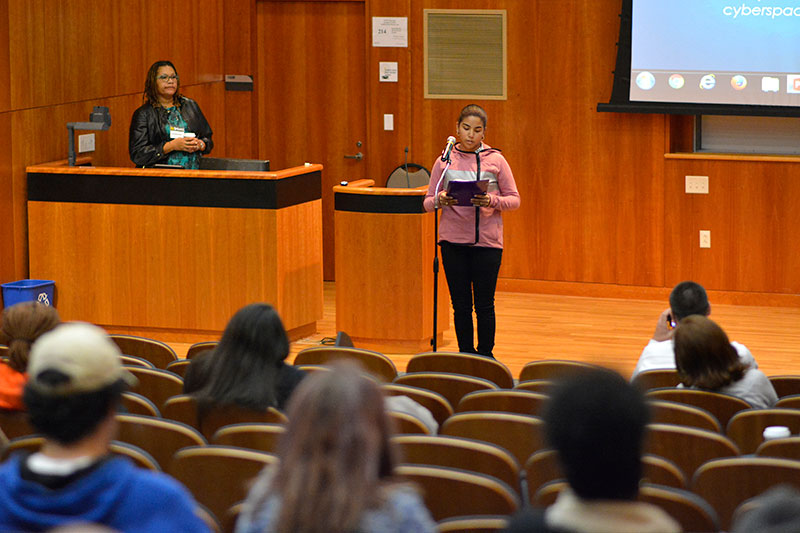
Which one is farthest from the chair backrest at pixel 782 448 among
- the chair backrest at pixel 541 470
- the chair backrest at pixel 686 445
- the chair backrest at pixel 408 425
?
the chair backrest at pixel 408 425

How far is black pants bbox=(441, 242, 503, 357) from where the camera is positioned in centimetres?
612

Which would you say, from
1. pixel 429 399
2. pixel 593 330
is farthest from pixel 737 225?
pixel 429 399

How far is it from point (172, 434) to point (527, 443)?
102cm

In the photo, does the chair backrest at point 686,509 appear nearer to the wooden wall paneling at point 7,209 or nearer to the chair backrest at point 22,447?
the chair backrest at point 22,447

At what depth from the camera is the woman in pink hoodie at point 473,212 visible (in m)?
6.00

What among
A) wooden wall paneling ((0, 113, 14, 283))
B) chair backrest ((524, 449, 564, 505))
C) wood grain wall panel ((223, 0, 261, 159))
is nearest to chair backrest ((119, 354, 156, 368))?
chair backrest ((524, 449, 564, 505))

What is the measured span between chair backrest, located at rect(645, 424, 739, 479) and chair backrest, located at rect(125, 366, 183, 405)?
172 centimetres

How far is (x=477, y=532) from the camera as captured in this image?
2.29m

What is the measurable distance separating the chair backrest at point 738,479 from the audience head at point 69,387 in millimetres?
1507

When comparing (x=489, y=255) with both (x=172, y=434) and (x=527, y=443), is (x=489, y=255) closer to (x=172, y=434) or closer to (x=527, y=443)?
(x=527, y=443)

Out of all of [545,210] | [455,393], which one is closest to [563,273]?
[545,210]

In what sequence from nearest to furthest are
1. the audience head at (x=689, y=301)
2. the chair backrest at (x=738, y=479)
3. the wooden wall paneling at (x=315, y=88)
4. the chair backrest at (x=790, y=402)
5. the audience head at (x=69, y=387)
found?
the audience head at (x=69, y=387)
the chair backrest at (x=738, y=479)
the chair backrest at (x=790, y=402)
the audience head at (x=689, y=301)
the wooden wall paneling at (x=315, y=88)

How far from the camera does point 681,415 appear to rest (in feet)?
11.4

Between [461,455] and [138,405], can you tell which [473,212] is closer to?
[138,405]
